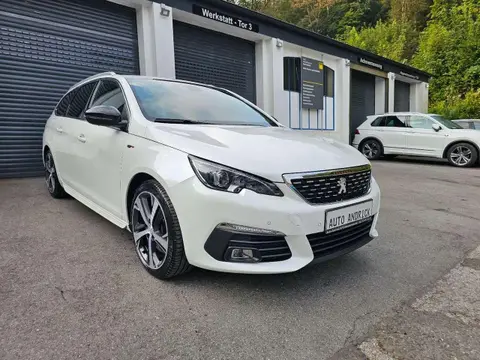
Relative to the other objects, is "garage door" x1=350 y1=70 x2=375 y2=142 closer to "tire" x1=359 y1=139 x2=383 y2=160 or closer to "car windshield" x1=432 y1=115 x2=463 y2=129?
"tire" x1=359 y1=139 x2=383 y2=160

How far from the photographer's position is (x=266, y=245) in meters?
2.07

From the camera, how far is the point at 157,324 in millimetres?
1949

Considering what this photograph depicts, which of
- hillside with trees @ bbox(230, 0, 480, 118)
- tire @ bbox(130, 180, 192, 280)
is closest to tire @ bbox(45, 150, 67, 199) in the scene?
tire @ bbox(130, 180, 192, 280)

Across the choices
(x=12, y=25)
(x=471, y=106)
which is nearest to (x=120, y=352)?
(x=12, y=25)

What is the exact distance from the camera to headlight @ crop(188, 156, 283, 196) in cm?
205

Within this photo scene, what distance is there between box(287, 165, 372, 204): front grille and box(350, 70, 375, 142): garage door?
12.0 meters

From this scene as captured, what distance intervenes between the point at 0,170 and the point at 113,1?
3936 millimetres

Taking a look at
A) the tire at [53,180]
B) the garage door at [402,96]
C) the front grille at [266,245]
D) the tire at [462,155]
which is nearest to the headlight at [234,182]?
the front grille at [266,245]

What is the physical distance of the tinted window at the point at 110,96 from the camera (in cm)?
299

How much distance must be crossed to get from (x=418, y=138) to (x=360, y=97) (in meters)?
4.68

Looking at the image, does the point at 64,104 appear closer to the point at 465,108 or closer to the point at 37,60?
the point at 37,60

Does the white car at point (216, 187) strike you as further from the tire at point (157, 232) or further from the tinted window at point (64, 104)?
the tinted window at point (64, 104)

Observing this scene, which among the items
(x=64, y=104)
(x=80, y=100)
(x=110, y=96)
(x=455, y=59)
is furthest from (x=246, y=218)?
(x=455, y=59)

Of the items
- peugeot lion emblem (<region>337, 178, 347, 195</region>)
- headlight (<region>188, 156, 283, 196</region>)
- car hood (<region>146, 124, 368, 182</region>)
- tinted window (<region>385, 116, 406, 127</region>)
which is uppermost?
tinted window (<region>385, 116, 406, 127</region>)
